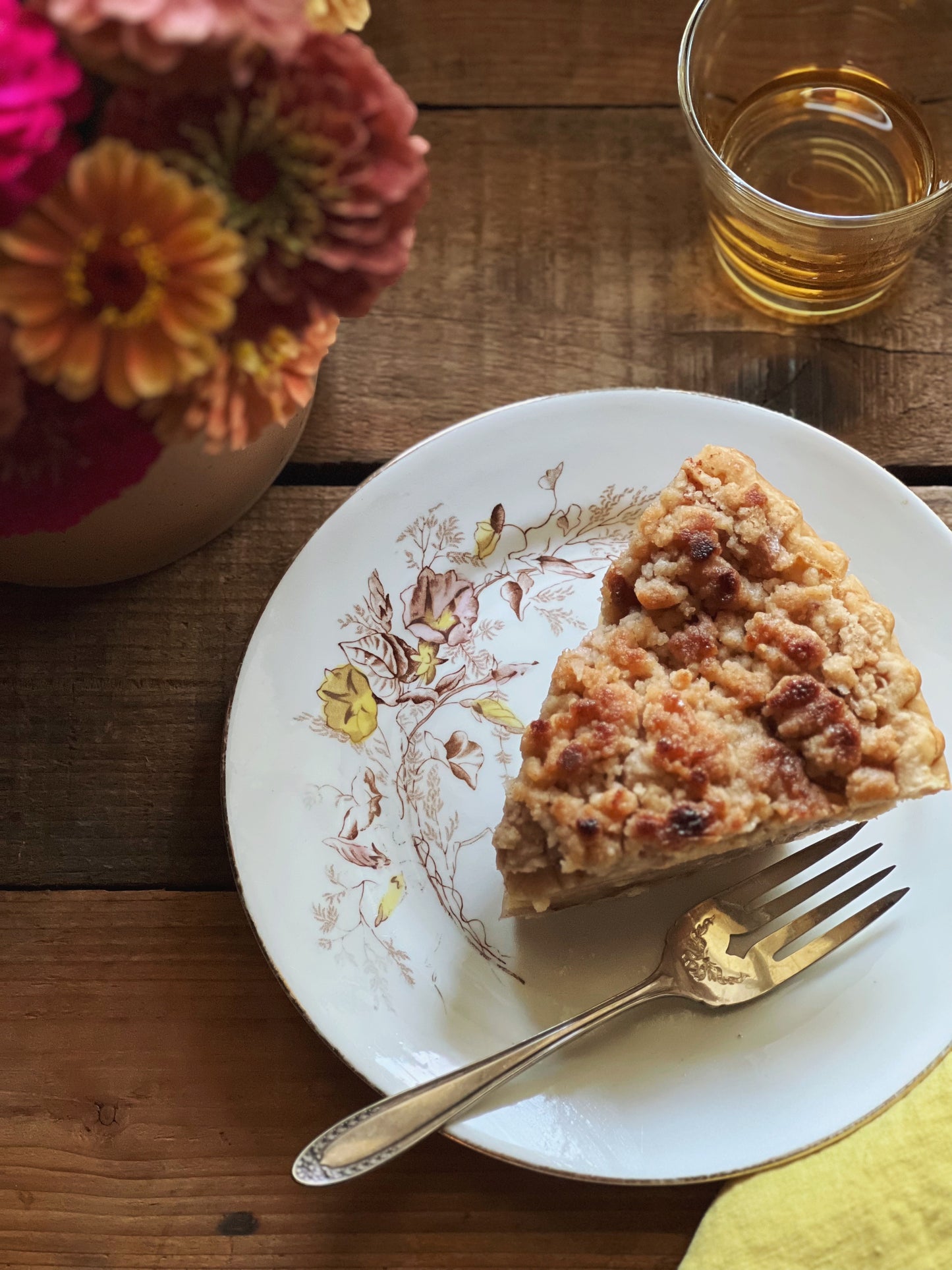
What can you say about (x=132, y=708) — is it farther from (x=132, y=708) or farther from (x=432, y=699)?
(x=432, y=699)

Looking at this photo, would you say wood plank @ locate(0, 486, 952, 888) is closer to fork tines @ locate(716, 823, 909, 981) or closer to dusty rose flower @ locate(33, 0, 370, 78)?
fork tines @ locate(716, 823, 909, 981)

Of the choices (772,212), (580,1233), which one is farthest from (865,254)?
(580,1233)

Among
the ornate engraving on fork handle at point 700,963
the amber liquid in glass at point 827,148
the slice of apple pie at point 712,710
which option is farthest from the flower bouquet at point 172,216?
the amber liquid in glass at point 827,148

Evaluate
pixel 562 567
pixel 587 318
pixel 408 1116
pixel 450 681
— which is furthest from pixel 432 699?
pixel 587 318

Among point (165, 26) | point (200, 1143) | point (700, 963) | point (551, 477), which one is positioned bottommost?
point (200, 1143)

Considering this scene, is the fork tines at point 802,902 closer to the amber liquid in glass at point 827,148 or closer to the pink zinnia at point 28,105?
the amber liquid in glass at point 827,148

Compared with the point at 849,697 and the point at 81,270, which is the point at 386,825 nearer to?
the point at 849,697
